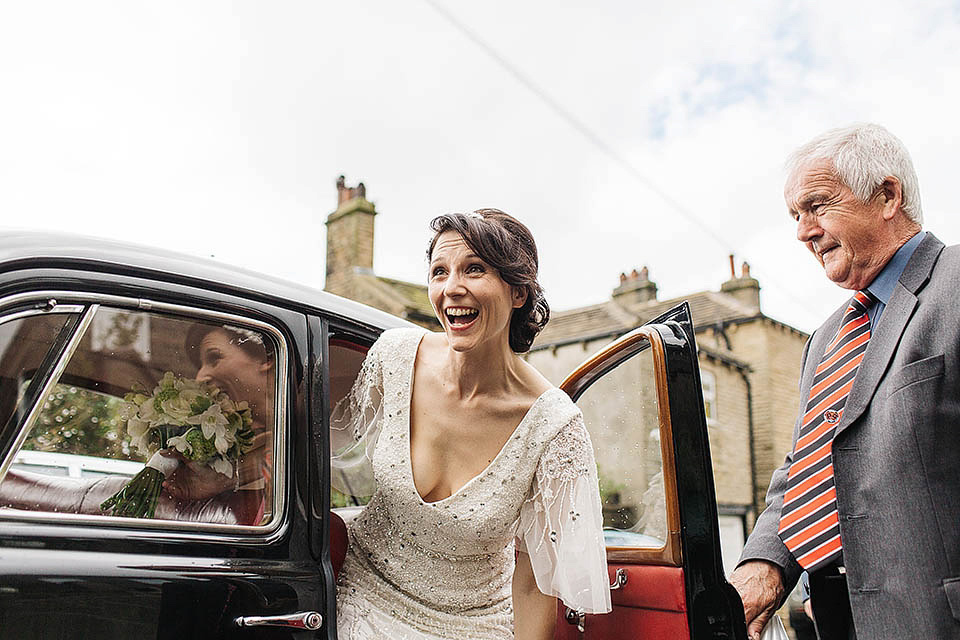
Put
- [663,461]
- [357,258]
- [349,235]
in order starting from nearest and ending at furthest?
[663,461] → [357,258] → [349,235]

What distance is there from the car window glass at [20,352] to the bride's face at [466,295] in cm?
119

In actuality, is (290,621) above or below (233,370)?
below

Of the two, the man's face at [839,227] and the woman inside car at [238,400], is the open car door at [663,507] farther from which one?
the woman inside car at [238,400]

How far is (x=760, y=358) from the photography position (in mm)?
20391

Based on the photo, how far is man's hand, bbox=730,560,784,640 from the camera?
8.78 ft

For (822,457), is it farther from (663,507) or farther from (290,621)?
(290,621)

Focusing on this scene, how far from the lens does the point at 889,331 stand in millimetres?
2480

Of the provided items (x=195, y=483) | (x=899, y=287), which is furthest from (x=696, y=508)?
(x=195, y=483)

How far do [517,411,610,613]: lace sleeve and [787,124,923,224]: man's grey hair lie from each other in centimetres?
114

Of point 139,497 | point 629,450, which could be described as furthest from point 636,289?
point 139,497

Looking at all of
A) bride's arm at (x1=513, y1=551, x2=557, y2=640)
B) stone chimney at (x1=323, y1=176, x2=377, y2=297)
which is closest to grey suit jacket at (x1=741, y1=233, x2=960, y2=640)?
bride's arm at (x1=513, y1=551, x2=557, y2=640)

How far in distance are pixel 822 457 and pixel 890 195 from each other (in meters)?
0.84

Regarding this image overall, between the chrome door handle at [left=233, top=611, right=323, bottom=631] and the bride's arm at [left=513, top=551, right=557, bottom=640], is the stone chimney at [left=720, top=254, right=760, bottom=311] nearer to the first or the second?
the bride's arm at [left=513, top=551, right=557, bottom=640]

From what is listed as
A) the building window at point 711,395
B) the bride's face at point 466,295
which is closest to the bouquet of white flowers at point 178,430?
the bride's face at point 466,295
